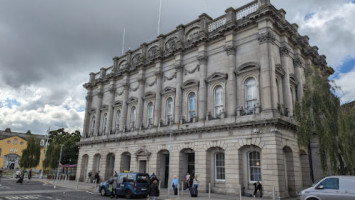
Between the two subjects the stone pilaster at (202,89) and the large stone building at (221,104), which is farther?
the stone pilaster at (202,89)

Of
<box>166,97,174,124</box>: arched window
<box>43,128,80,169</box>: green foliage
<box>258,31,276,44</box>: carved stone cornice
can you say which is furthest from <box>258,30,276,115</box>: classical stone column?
<box>43,128,80,169</box>: green foliage

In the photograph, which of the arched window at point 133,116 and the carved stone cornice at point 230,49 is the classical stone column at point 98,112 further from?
the carved stone cornice at point 230,49

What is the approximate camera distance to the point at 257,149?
67.9 ft

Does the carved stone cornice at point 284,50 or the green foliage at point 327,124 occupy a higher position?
the carved stone cornice at point 284,50

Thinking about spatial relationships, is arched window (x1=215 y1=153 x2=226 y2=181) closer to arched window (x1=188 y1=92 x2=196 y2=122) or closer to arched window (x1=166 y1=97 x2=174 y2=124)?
arched window (x1=188 y1=92 x2=196 y2=122)

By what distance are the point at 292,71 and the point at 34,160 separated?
47.8 meters

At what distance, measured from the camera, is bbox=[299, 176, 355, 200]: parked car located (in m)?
11.2

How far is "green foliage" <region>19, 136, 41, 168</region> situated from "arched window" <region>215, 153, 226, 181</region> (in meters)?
40.7

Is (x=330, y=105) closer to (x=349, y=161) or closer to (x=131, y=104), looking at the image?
(x=349, y=161)

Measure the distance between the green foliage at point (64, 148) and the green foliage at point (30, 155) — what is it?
2.17m

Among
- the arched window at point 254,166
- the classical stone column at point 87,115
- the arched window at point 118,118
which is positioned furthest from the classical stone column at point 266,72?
the classical stone column at point 87,115

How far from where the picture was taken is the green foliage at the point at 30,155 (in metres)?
48.3

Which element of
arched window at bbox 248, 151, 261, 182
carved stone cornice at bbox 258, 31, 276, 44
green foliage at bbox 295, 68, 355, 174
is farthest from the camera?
carved stone cornice at bbox 258, 31, 276, 44

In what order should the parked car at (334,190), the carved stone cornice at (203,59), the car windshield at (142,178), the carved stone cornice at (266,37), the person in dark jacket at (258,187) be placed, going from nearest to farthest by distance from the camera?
the parked car at (334,190) < the person in dark jacket at (258,187) < the car windshield at (142,178) < the carved stone cornice at (266,37) < the carved stone cornice at (203,59)
